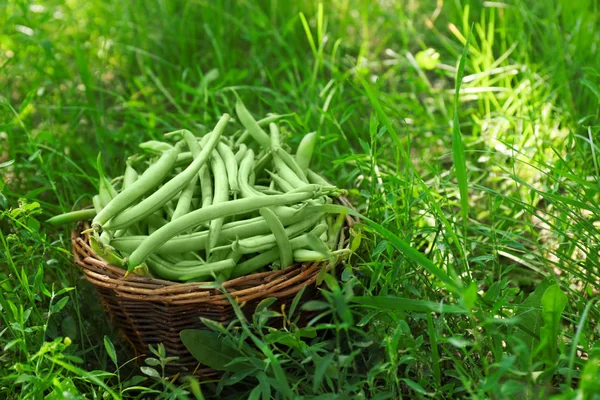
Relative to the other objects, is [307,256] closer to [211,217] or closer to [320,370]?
[211,217]

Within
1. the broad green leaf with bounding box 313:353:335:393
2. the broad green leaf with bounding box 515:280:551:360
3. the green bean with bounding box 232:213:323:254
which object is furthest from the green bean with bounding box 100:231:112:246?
the broad green leaf with bounding box 515:280:551:360

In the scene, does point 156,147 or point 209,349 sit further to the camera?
point 156,147

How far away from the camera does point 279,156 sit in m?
2.02

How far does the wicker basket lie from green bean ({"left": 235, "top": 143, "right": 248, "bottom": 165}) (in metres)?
0.42

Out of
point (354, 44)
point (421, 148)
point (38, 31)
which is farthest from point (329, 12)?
point (38, 31)

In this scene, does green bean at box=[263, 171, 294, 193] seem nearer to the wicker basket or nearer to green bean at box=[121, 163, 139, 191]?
the wicker basket

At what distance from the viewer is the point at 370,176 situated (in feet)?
7.14

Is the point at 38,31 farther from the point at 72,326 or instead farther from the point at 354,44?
the point at 72,326

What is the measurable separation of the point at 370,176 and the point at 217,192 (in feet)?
1.83

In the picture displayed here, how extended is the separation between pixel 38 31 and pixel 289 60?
3.65ft

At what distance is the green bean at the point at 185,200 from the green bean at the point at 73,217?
0.88ft

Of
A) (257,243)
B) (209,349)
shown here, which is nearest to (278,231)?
(257,243)

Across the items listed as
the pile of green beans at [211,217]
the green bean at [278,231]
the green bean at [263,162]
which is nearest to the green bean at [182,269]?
the pile of green beans at [211,217]

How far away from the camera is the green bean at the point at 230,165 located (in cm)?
185
